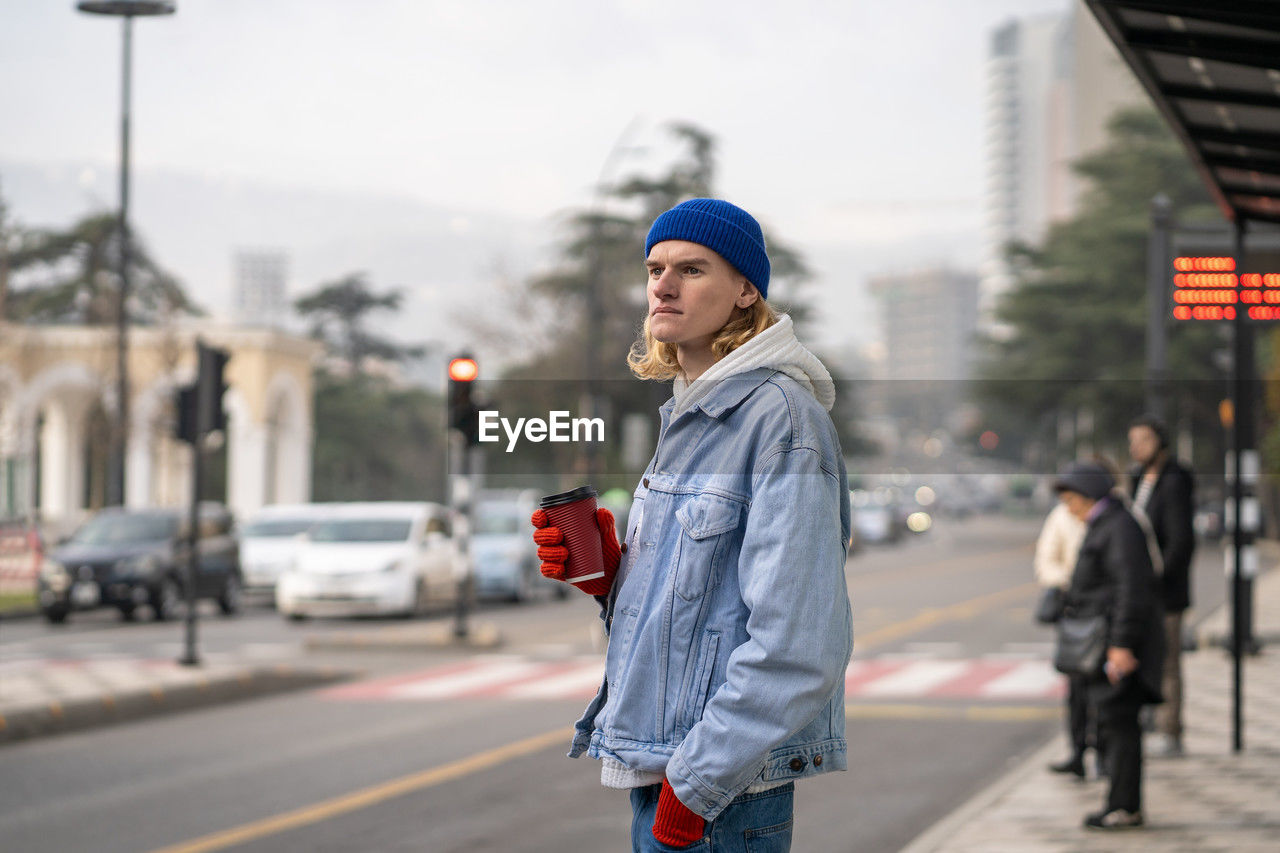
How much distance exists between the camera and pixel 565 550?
2.93 metres

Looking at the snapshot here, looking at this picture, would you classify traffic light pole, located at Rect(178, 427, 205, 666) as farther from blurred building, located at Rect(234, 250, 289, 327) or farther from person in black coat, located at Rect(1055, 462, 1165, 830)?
blurred building, located at Rect(234, 250, 289, 327)

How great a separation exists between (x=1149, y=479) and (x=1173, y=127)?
2829 mm

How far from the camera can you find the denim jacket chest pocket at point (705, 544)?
2656 millimetres

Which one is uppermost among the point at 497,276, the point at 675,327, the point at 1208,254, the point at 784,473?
the point at 497,276

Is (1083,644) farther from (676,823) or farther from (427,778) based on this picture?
(676,823)

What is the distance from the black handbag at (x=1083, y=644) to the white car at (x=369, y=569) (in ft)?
52.3

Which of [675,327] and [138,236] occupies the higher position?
[138,236]

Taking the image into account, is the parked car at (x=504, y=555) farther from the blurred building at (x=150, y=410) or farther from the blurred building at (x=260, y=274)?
the blurred building at (x=260, y=274)

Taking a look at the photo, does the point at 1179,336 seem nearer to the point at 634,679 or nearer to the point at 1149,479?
the point at 1149,479

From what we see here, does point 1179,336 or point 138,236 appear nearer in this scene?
point 1179,336

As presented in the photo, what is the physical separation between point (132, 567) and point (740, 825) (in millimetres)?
20299

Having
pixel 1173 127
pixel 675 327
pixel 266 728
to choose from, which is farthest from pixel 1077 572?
pixel 266 728

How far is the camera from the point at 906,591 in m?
28.9

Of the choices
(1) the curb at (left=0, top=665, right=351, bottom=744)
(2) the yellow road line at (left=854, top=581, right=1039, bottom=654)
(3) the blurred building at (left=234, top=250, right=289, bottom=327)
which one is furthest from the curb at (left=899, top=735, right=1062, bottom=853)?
(3) the blurred building at (left=234, top=250, right=289, bottom=327)
